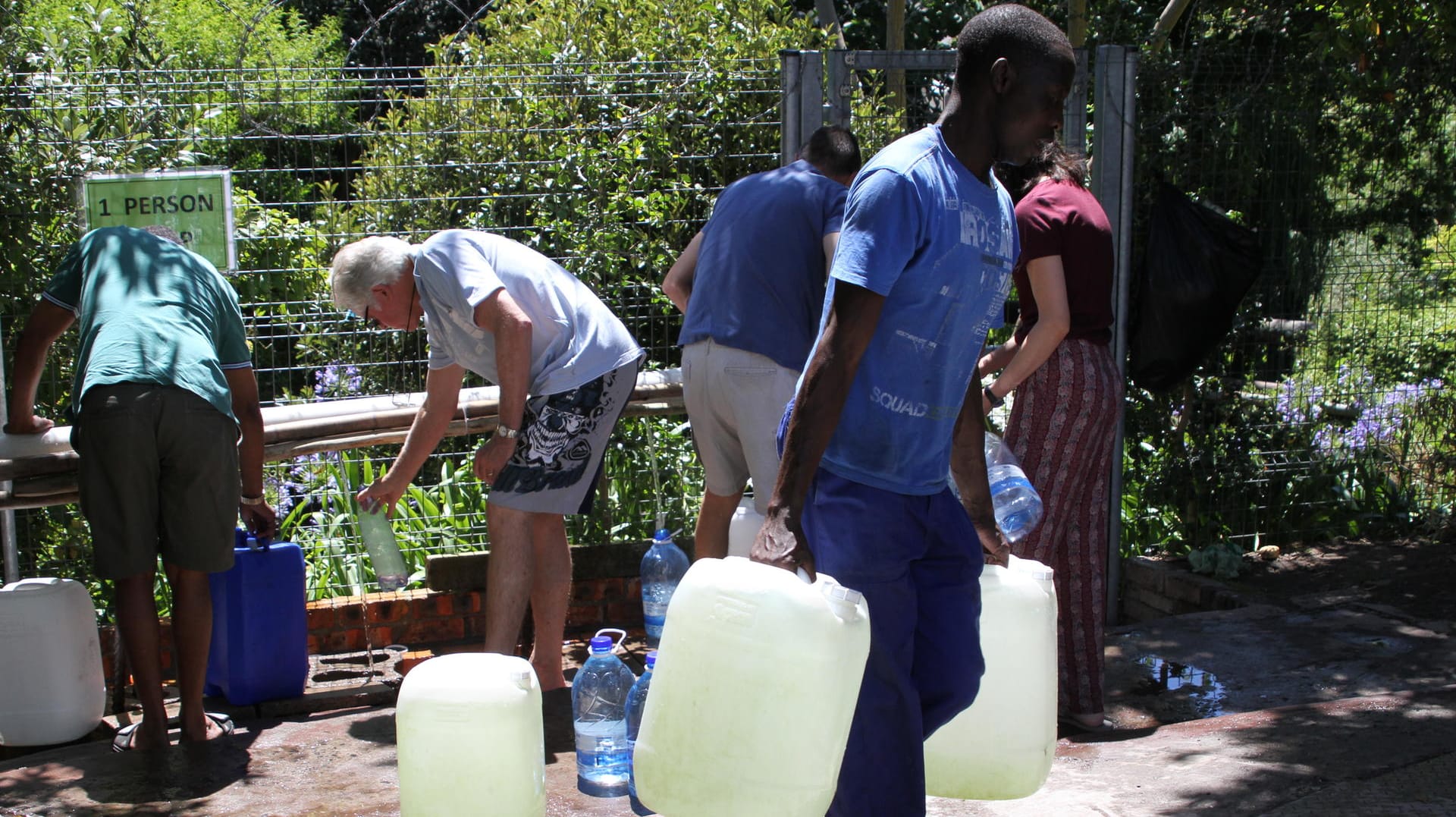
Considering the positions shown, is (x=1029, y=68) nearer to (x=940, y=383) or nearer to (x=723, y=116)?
(x=940, y=383)

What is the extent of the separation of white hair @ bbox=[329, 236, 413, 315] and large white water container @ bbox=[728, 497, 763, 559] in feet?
4.74

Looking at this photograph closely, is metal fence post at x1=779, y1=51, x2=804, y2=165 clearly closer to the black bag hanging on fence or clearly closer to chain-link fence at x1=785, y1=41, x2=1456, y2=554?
Answer: chain-link fence at x1=785, y1=41, x2=1456, y2=554

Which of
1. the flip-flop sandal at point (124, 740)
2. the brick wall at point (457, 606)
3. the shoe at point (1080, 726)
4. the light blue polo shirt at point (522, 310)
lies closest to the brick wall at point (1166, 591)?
the brick wall at point (457, 606)

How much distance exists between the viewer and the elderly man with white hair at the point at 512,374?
14.3 ft

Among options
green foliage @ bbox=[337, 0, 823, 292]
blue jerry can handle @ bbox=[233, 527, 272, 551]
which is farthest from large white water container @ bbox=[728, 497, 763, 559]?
blue jerry can handle @ bbox=[233, 527, 272, 551]

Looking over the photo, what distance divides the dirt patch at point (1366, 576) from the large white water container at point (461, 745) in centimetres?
371

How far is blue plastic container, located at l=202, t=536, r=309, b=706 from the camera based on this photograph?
477 cm

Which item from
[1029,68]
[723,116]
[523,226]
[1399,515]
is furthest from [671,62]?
[1399,515]

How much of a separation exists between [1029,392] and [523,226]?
235 centimetres

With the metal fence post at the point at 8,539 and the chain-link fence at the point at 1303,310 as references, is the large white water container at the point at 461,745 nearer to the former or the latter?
the metal fence post at the point at 8,539

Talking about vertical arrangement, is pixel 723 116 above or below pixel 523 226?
above

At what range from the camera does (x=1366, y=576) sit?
618cm

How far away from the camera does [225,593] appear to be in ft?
15.8

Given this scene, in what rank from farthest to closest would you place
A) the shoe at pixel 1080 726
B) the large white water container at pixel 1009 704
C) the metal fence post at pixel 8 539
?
the metal fence post at pixel 8 539 < the shoe at pixel 1080 726 < the large white water container at pixel 1009 704
